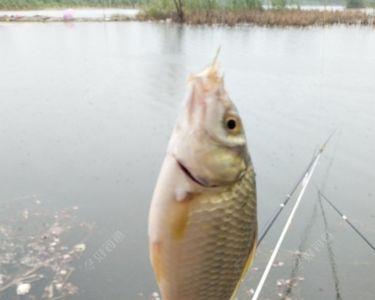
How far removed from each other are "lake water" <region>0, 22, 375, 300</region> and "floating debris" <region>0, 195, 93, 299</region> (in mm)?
155

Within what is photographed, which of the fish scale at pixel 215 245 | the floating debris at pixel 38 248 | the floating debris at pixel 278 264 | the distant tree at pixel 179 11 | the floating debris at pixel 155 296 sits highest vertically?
the fish scale at pixel 215 245

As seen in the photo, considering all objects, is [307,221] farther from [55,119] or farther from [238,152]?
[55,119]

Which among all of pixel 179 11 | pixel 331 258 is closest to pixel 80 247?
pixel 331 258

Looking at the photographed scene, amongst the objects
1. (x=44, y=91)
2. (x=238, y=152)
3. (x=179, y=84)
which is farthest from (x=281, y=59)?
(x=238, y=152)

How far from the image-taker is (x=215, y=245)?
4.16ft

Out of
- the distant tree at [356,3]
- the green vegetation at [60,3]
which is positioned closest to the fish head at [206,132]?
the green vegetation at [60,3]

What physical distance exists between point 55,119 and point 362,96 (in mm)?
8334

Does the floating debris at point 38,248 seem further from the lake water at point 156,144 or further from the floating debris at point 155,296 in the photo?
the floating debris at point 155,296

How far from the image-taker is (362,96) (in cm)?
1273

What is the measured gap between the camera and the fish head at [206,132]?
116 centimetres

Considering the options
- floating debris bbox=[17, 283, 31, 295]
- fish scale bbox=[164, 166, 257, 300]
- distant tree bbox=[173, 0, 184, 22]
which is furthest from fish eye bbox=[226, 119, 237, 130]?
distant tree bbox=[173, 0, 184, 22]

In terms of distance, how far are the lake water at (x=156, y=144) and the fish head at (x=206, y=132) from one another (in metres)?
3.83

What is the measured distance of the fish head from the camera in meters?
1.16

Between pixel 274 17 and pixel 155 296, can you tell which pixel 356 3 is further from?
pixel 155 296
